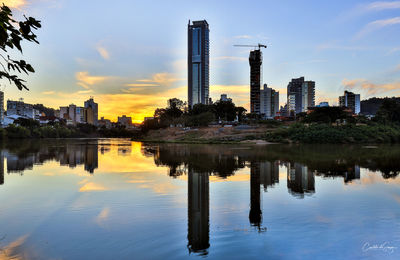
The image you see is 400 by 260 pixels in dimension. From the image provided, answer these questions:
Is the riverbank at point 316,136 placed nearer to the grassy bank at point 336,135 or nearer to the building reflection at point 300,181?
the grassy bank at point 336,135

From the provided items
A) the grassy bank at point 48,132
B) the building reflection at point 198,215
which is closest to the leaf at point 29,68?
the building reflection at point 198,215

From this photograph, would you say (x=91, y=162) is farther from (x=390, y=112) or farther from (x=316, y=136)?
(x=390, y=112)

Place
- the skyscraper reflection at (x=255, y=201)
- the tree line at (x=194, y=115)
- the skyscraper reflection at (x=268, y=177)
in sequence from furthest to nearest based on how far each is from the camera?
the tree line at (x=194, y=115) < the skyscraper reflection at (x=268, y=177) < the skyscraper reflection at (x=255, y=201)

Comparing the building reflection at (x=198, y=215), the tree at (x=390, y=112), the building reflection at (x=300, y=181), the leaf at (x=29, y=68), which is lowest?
the building reflection at (x=198, y=215)

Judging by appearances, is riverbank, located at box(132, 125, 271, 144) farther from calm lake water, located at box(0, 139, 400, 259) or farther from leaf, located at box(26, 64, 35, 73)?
leaf, located at box(26, 64, 35, 73)

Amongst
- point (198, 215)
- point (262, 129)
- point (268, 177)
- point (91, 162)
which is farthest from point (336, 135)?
point (198, 215)

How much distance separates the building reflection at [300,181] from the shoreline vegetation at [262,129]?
3728 centimetres

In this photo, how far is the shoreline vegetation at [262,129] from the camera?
59.1 metres

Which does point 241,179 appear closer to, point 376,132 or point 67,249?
point 67,249

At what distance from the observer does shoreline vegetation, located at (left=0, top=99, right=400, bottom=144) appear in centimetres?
5912

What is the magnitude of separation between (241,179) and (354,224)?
7.99 meters

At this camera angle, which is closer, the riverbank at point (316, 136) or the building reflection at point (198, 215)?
the building reflection at point (198, 215)

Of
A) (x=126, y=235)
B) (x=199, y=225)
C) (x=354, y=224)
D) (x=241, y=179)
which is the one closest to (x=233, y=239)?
(x=199, y=225)

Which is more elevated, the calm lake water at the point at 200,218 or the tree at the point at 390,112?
the tree at the point at 390,112
